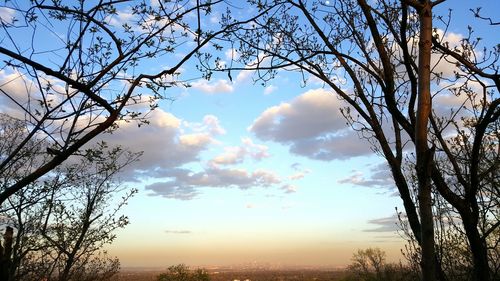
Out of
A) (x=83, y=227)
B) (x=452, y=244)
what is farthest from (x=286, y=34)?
(x=83, y=227)

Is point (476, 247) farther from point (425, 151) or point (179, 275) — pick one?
point (179, 275)

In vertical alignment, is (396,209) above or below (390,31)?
below

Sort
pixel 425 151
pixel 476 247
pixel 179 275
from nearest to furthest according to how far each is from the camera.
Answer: pixel 425 151 → pixel 476 247 → pixel 179 275

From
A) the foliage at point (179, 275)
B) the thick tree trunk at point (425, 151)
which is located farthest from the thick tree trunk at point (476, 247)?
the foliage at point (179, 275)

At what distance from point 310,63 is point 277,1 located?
1158mm

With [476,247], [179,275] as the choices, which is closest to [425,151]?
[476,247]

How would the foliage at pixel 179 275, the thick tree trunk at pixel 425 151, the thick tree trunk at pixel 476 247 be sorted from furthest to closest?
the foliage at pixel 179 275
the thick tree trunk at pixel 476 247
the thick tree trunk at pixel 425 151

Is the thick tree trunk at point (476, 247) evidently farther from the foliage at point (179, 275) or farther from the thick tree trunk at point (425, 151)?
the foliage at point (179, 275)

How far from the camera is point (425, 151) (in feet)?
12.8

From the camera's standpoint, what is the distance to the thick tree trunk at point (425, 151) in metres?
3.71

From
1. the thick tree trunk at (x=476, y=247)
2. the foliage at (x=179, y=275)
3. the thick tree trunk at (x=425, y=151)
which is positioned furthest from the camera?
the foliage at (x=179, y=275)

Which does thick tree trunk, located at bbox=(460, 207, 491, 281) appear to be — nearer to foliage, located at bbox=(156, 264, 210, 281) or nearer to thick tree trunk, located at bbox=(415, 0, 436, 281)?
thick tree trunk, located at bbox=(415, 0, 436, 281)

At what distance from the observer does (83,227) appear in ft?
57.2

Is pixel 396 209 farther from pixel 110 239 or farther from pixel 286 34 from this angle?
pixel 110 239
